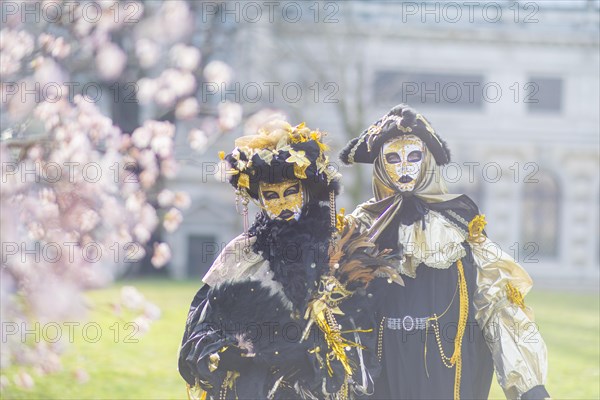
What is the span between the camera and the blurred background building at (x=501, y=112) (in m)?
31.0

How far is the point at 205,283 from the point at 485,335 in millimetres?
1553

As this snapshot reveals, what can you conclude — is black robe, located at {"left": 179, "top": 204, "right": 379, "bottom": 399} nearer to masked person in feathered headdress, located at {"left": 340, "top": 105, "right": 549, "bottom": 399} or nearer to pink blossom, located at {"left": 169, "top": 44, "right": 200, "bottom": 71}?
masked person in feathered headdress, located at {"left": 340, "top": 105, "right": 549, "bottom": 399}

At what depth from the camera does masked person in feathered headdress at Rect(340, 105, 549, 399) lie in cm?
538

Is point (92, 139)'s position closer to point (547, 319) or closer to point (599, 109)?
point (547, 319)

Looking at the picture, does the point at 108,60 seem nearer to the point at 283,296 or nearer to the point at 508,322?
the point at 283,296

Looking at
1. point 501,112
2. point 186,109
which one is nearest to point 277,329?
point 186,109

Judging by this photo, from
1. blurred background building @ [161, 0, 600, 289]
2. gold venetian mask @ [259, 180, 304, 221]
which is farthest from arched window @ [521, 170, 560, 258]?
gold venetian mask @ [259, 180, 304, 221]

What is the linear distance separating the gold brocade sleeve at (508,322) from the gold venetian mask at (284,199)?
1.09 meters

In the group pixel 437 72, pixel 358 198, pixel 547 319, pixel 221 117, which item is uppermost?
pixel 437 72

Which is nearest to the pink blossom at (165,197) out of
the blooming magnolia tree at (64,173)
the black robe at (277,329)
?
the blooming magnolia tree at (64,173)

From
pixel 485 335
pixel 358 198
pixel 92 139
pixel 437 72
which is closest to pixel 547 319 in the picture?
pixel 358 198

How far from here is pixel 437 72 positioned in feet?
103

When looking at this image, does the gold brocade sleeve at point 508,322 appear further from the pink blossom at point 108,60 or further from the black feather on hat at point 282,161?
the pink blossom at point 108,60

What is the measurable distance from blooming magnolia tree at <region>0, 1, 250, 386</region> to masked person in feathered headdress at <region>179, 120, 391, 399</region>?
6.66ft
